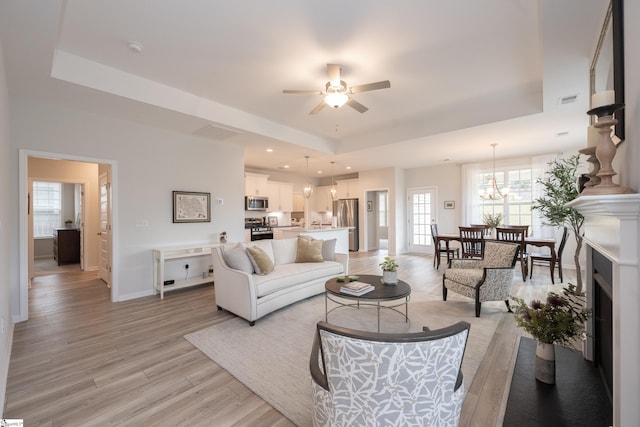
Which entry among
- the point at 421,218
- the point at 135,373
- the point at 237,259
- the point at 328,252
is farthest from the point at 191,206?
the point at 421,218

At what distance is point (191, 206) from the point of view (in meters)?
4.81

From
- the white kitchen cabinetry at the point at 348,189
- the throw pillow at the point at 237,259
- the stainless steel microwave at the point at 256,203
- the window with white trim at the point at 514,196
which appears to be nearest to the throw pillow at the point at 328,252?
the throw pillow at the point at 237,259

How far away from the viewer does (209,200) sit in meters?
5.07

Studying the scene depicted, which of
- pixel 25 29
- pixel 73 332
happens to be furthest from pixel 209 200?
pixel 25 29

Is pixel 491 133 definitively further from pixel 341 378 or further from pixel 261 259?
pixel 341 378

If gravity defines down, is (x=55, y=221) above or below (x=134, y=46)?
below

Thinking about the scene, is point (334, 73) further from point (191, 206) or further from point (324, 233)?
point (324, 233)

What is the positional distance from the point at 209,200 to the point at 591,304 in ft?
16.8

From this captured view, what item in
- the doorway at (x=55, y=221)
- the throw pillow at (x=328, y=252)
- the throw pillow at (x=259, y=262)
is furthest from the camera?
the doorway at (x=55, y=221)

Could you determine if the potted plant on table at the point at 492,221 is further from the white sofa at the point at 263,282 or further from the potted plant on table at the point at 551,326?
the potted plant on table at the point at 551,326

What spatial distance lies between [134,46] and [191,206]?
2.60m

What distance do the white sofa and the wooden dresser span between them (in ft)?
18.8

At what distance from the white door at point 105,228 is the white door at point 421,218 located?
745 centimetres

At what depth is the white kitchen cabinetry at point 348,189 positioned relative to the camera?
9.20m
